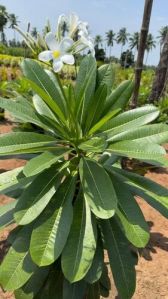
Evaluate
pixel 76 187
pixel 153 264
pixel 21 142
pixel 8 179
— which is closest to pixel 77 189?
pixel 76 187

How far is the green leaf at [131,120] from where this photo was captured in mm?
1615

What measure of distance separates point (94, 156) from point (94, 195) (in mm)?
409

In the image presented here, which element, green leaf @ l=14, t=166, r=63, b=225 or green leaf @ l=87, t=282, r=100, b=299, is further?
green leaf @ l=87, t=282, r=100, b=299

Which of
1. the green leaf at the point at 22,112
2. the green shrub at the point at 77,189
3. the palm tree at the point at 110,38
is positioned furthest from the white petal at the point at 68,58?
the palm tree at the point at 110,38

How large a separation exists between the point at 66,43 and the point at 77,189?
0.71 metres

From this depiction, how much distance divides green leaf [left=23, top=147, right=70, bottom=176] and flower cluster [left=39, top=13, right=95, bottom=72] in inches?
12.0

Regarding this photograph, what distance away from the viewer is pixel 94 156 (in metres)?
1.77

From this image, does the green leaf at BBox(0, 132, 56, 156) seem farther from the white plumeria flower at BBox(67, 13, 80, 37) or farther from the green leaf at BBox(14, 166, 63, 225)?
the white plumeria flower at BBox(67, 13, 80, 37)

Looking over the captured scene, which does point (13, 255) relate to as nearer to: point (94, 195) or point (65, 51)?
point (94, 195)

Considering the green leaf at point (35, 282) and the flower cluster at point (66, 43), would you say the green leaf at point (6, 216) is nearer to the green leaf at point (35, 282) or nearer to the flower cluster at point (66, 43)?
the green leaf at point (35, 282)

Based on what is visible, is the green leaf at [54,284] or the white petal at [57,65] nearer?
the white petal at [57,65]

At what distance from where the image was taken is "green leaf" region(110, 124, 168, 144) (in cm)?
155

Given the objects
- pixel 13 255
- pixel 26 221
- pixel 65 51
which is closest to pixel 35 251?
pixel 26 221

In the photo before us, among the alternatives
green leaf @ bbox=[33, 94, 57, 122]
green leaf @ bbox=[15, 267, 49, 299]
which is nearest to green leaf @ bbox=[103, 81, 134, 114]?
green leaf @ bbox=[33, 94, 57, 122]
